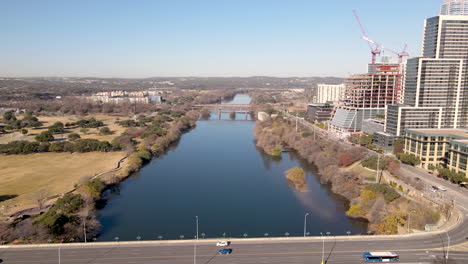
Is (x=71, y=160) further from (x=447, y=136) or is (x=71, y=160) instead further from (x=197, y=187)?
(x=447, y=136)

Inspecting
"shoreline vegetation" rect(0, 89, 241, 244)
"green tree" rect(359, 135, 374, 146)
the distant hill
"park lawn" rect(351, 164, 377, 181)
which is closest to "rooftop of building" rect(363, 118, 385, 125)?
"green tree" rect(359, 135, 374, 146)

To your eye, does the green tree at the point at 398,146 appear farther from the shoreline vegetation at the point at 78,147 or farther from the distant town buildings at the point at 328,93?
the distant town buildings at the point at 328,93

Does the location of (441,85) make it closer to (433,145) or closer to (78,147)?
(433,145)

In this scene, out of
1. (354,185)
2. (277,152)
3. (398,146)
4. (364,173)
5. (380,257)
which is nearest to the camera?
(380,257)

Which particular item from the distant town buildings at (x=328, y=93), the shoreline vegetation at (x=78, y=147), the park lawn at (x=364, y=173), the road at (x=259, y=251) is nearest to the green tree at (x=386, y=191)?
the park lawn at (x=364, y=173)

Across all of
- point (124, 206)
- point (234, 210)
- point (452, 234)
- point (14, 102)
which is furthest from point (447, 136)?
point (14, 102)

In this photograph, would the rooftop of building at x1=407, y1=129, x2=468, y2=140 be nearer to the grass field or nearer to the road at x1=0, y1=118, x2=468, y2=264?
the road at x1=0, y1=118, x2=468, y2=264

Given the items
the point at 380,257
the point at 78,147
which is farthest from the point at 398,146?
the point at 78,147

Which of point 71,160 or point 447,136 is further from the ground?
point 447,136
